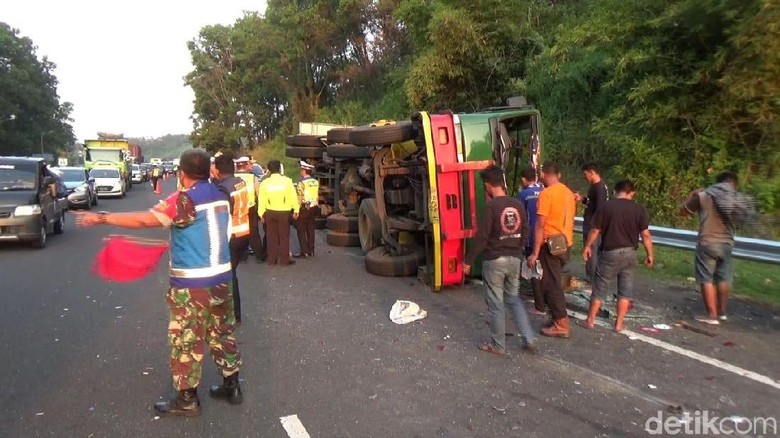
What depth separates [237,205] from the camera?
6414 millimetres

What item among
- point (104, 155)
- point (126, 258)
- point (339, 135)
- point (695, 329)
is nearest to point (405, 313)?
point (695, 329)

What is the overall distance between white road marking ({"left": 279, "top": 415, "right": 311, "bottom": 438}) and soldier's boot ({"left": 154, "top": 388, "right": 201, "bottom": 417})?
0.61 metres

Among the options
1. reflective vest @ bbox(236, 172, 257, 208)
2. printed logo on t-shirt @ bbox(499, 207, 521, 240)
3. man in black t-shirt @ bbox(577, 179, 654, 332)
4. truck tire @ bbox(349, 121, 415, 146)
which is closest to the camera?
printed logo on t-shirt @ bbox(499, 207, 521, 240)

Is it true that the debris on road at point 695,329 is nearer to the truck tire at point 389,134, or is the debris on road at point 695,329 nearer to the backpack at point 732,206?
the backpack at point 732,206

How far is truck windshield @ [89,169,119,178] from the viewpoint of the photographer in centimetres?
2801

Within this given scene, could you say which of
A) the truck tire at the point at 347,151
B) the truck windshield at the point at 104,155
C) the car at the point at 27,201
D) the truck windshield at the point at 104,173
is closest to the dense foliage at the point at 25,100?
the truck windshield at the point at 104,155

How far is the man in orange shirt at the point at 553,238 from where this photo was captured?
A: 6199 millimetres

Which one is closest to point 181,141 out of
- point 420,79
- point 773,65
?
point 420,79

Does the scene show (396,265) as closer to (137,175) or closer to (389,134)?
(389,134)

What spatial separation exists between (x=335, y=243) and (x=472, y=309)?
6.05m

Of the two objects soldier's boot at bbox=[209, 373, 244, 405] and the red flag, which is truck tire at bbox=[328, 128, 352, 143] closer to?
the red flag

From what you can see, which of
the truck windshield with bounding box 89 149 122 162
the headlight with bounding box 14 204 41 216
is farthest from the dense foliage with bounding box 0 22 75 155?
the headlight with bounding box 14 204 41 216

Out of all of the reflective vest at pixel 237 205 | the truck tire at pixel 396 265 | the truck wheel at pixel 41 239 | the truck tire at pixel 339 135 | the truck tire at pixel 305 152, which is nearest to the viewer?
the reflective vest at pixel 237 205

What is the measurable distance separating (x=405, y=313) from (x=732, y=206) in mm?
3612
